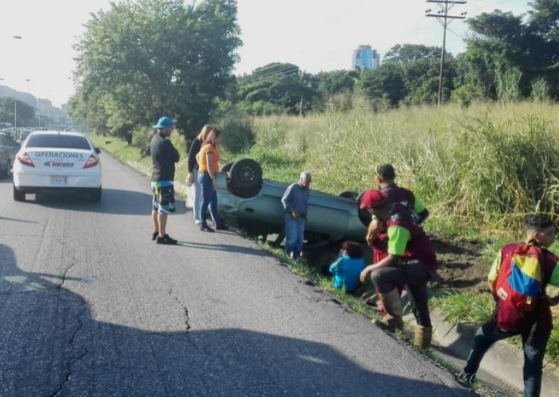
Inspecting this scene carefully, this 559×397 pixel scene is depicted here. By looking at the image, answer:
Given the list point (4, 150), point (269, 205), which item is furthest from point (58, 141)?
point (4, 150)

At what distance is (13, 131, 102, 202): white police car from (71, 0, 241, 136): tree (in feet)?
65.7

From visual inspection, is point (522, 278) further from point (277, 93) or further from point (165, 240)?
point (277, 93)

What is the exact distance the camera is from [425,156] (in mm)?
13836

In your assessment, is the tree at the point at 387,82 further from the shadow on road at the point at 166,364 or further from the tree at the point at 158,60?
the shadow on road at the point at 166,364

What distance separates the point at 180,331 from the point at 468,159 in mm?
7883

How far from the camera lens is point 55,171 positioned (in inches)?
575

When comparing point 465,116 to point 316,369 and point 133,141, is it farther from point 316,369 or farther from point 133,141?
point 133,141

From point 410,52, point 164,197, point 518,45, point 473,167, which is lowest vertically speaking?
point 164,197

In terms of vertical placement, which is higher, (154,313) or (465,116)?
(465,116)

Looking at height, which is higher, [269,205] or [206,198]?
[206,198]

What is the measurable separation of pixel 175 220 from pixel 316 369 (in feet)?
26.8

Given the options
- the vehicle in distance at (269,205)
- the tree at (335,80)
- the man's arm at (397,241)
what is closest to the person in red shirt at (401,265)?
the man's arm at (397,241)

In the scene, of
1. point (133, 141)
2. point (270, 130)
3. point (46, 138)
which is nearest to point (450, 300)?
point (46, 138)

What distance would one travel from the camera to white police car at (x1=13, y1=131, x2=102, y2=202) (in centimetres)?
1457
